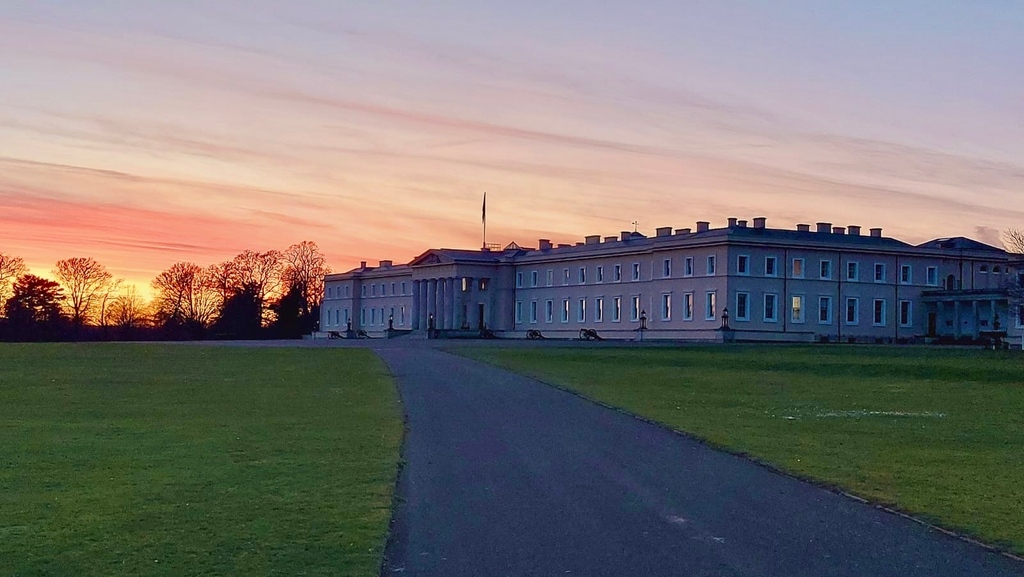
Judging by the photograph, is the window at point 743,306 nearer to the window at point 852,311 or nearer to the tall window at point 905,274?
the window at point 852,311

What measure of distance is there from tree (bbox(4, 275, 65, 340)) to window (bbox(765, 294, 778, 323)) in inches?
3070

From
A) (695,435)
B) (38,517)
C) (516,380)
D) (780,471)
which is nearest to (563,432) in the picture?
(695,435)

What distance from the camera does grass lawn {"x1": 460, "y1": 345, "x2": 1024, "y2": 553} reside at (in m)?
15.3

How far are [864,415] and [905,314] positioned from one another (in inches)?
3329

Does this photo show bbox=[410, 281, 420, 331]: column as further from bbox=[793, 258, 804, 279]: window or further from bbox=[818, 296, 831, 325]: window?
bbox=[818, 296, 831, 325]: window

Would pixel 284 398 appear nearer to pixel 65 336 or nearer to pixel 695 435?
pixel 695 435

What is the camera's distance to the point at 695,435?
21.9 m

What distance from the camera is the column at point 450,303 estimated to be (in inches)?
5143

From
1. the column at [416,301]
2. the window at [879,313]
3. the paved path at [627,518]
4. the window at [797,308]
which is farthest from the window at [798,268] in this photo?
the paved path at [627,518]

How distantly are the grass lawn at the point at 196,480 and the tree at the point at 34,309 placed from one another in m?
103

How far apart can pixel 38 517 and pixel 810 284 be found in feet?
313

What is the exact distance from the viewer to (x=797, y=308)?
336 feet

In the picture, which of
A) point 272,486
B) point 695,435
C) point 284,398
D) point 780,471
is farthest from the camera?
point 284,398

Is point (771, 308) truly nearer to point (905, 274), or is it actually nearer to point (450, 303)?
point (905, 274)
